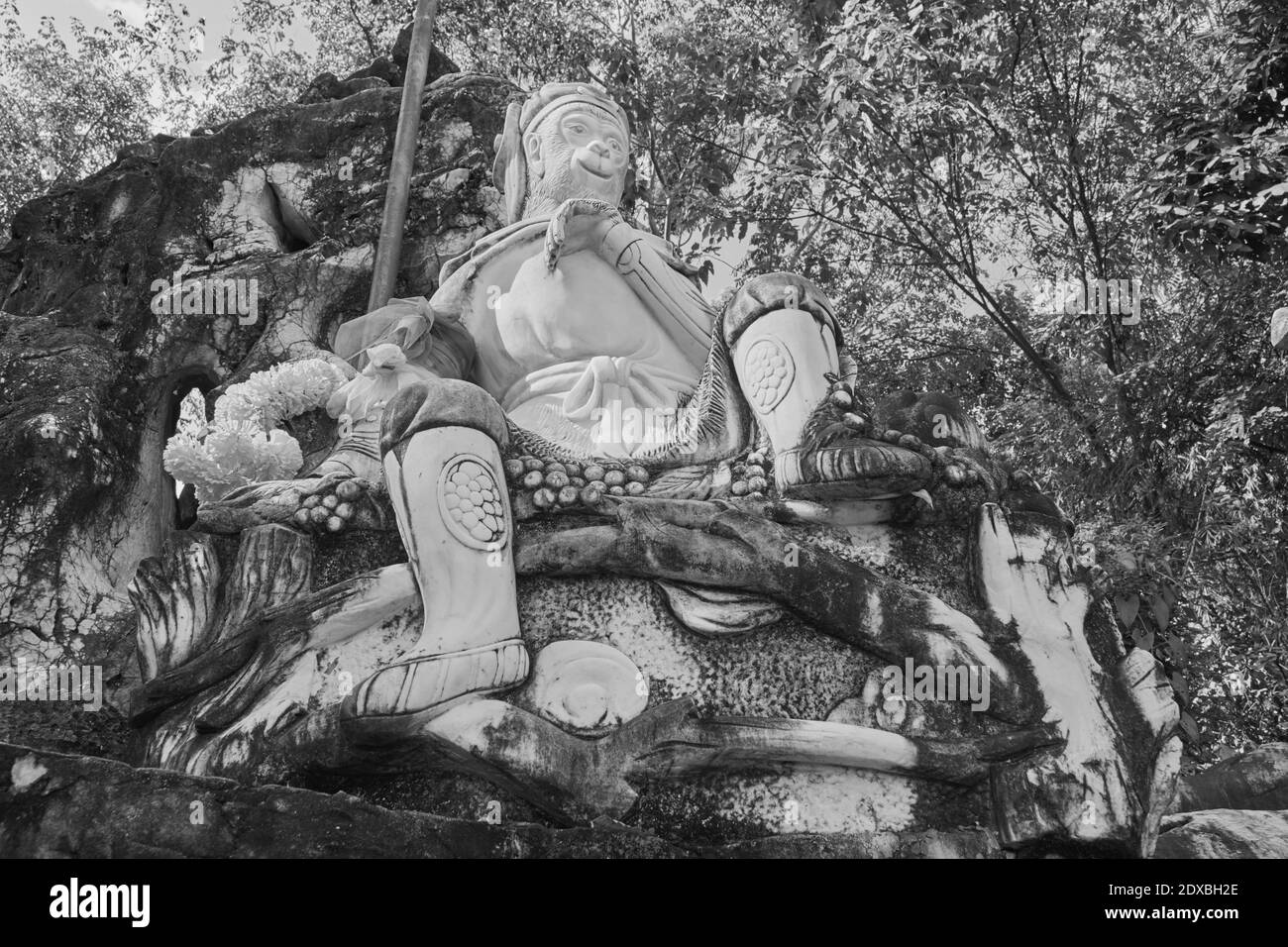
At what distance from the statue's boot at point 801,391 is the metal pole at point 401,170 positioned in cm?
275

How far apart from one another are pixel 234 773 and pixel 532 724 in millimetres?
900

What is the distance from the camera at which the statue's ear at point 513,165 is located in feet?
20.5

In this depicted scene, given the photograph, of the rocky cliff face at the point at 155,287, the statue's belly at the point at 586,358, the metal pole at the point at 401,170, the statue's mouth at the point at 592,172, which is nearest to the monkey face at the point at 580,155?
the statue's mouth at the point at 592,172

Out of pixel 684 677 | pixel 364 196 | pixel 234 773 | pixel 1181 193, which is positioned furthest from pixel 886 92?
pixel 234 773

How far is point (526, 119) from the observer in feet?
20.6

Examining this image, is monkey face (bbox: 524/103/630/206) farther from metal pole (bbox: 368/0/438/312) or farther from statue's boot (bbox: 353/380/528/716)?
statue's boot (bbox: 353/380/528/716)

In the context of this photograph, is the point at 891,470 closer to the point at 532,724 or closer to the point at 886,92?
the point at 532,724

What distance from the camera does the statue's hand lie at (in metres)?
5.43

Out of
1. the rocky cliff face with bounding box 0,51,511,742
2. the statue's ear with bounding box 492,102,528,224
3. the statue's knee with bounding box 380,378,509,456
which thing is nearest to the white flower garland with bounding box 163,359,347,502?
the statue's knee with bounding box 380,378,509,456

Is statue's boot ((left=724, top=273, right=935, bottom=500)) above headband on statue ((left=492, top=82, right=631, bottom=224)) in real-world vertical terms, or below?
→ below

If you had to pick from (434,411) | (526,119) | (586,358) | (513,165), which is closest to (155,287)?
(513,165)

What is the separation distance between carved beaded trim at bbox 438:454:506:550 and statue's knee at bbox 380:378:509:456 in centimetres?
13

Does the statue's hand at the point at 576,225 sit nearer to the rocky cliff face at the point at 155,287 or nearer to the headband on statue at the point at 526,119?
the headband on statue at the point at 526,119

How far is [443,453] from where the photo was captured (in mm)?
4211
